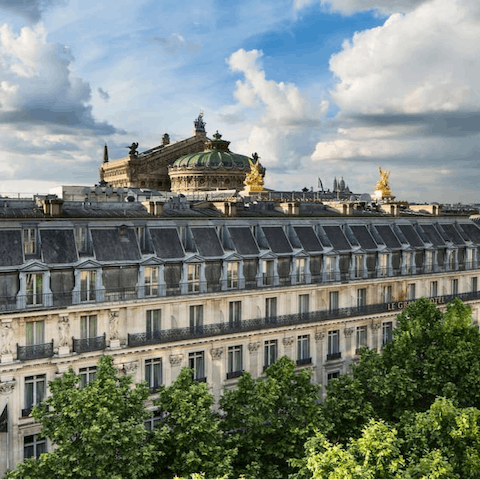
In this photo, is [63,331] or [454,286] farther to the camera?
[454,286]

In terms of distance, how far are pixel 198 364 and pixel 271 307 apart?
8249 mm

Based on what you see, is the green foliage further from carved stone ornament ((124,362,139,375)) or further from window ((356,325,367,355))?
window ((356,325,367,355))

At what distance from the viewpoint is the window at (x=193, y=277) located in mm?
47406

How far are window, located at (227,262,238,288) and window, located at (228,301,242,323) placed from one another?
1.48 m

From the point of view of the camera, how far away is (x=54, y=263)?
41.8 meters

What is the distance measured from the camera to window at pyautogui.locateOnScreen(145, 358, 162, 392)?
1786 inches

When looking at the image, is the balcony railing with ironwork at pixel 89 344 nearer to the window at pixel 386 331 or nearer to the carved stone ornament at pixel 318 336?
the carved stone ornament at pixel 318 336

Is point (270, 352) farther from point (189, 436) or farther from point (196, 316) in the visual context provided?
point (189, 436)

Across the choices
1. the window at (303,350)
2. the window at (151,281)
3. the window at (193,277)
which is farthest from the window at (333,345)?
the window at (151,281)

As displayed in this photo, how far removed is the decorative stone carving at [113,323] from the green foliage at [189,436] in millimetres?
8982

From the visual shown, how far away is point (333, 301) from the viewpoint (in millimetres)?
56031

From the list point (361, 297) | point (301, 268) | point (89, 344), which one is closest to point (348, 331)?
point (361, 297)

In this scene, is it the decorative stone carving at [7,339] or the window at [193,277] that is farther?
the window at [193,277]

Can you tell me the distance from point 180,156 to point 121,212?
79.4 m
